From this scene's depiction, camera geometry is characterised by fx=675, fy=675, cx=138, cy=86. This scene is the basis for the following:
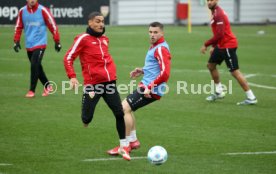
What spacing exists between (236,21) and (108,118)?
32930 millimetres

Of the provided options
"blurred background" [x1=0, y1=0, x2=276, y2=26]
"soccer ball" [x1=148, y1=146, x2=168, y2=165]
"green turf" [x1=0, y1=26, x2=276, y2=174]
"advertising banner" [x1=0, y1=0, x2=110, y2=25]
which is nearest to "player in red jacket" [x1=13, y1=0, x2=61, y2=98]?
"green turf" [x1=0, y1=26, x2=276, y2=174]

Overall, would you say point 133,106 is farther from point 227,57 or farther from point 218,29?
point 227,57

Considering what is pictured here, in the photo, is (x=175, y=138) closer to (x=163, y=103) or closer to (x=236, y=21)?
(x=163, y=103)

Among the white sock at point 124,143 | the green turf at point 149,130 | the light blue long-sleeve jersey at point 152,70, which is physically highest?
the light blue long-sleeve jersey at point 152,70

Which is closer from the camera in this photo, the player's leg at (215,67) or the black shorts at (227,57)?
the black shorts at (227,57)

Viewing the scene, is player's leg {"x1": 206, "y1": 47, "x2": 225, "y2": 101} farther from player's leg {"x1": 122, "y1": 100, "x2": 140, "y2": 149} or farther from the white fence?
the white fence

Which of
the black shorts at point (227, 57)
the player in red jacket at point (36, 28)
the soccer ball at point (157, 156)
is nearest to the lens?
the soccer ball at point (157, 156)

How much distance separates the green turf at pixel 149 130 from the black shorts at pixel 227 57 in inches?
35.3

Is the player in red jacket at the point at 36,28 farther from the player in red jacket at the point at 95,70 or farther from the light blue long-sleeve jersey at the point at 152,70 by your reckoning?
the player in red jacket at the point at 95,70

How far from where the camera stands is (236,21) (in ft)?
149

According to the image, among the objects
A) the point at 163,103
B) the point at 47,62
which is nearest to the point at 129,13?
the point at 47,62

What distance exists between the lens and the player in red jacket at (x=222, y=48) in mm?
15484

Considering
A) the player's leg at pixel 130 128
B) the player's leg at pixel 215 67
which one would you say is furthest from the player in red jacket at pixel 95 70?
the player's leg at pixel 215 67

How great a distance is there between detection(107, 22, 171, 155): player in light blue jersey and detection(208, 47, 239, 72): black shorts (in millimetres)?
5209
